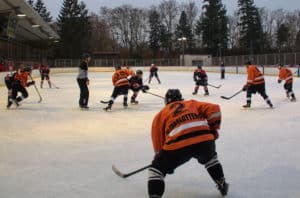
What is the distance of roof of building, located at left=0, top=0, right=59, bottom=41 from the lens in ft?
69.7

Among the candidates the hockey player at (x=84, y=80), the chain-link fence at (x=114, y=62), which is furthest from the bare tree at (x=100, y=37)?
the hockey player at (x=84, y=80)

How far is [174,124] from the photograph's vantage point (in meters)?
3.21

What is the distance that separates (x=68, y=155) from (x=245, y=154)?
6.63 ft

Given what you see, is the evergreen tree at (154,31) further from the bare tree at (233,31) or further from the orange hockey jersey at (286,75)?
the orange hockey jersey at (286,75)

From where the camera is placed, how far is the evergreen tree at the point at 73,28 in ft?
207

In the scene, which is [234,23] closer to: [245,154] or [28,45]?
[28,45]

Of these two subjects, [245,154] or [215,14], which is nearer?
[245,154]

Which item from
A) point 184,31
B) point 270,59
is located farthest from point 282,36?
point 270,59

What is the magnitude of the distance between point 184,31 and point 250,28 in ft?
30.9

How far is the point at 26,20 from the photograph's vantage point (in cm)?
2827

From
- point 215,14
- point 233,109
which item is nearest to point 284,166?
point 233,109

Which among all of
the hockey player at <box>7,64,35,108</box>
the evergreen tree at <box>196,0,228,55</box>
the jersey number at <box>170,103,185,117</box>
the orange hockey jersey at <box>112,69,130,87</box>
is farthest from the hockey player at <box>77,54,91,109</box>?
the evergreen tree at <box>196,0,228,55</box>

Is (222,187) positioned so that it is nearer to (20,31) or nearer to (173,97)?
(173,97)

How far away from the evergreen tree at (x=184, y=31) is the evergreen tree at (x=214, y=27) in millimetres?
1557
